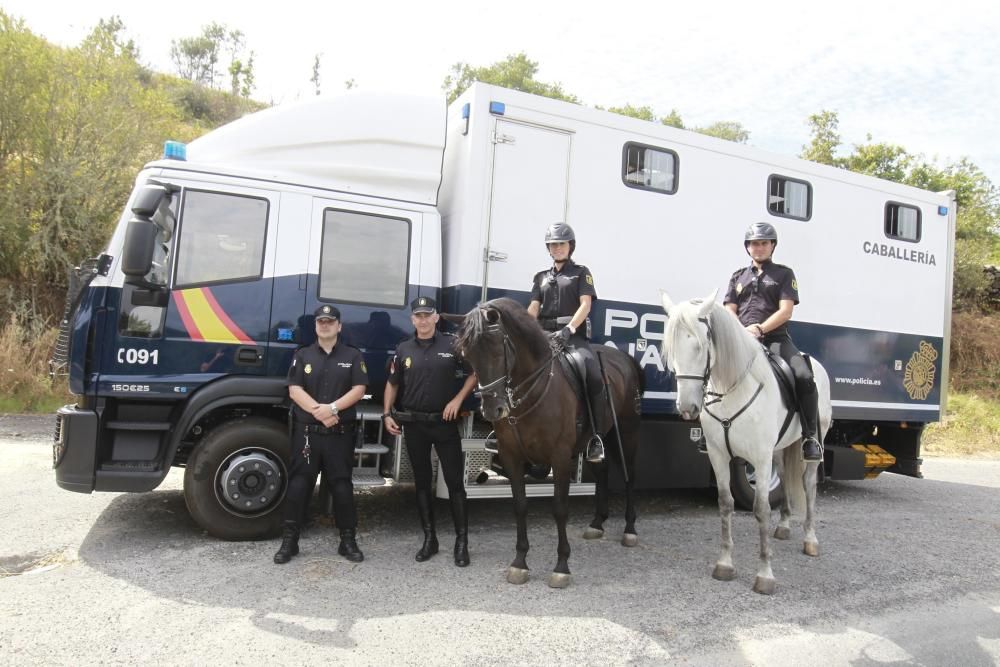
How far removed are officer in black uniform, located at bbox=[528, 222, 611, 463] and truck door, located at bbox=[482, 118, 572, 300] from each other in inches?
14.0

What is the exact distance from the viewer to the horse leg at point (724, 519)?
449 centimetres

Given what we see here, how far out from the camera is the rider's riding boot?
4992mm

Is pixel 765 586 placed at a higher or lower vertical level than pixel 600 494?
lower

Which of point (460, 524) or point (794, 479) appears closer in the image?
point (460, 524)

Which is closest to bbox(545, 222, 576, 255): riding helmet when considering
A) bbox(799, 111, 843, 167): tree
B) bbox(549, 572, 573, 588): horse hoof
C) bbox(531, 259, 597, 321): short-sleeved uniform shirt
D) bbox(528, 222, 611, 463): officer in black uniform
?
bbox(528, 222, 611, 463): officer in black uniform

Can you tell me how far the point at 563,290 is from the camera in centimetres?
481

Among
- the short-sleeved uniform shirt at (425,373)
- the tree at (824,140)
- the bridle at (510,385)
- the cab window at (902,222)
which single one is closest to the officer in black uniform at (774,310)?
the bridle at (510,385)

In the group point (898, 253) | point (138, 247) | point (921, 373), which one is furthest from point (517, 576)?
point (898, 253)

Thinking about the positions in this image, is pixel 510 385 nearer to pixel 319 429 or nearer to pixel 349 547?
pixel 319 429

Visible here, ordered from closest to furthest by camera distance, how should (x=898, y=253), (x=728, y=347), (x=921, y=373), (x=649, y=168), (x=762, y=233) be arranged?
1. (x=728, y=347)
2. (x=762, y=233)
3. (x=649, y=168)
4. (x=898, y=253)
5. (x=921, y=373)

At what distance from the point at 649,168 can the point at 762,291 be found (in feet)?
5.11

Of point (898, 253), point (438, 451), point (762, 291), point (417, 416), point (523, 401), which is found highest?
point (898, 253)

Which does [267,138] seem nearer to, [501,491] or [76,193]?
[501,491]

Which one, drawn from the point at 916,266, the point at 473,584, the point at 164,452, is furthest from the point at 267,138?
the point at 916,266
